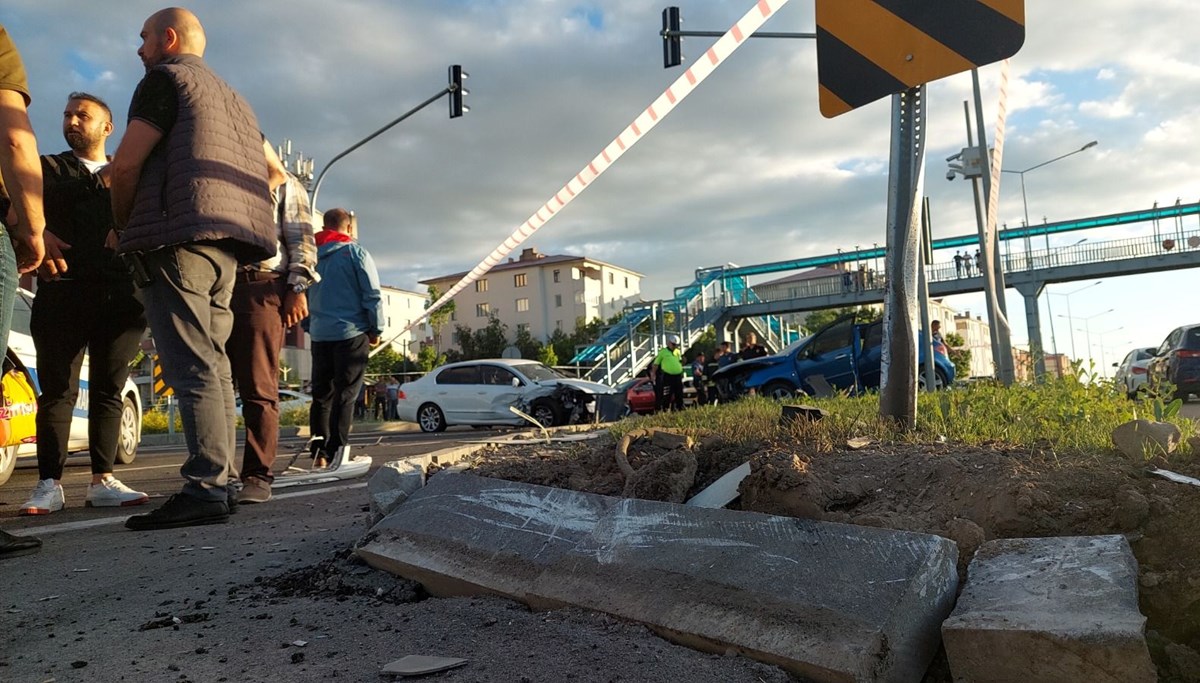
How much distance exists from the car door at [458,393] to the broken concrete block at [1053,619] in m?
15.9

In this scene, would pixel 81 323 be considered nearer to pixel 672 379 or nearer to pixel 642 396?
pixel 672 379

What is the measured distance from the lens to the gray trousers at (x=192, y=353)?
358cm

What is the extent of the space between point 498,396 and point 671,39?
7.76 meters

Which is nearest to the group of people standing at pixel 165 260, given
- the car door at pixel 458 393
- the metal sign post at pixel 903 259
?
the metal sign post at pixel 903 259

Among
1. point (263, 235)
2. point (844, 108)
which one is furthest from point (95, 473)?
point (844, 108)

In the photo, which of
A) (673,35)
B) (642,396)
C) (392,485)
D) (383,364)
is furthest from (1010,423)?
(383,364)

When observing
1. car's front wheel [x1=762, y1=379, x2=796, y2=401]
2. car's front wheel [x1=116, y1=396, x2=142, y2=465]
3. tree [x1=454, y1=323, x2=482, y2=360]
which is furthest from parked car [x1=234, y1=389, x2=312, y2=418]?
tree [x1=454, y1=323, x2=482, y2=360]

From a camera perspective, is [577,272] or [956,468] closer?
[956,468]

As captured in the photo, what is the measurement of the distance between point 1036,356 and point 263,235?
23.1 feet

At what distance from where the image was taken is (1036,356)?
7.88m

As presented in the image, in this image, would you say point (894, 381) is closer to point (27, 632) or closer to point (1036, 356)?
point (27, 632)

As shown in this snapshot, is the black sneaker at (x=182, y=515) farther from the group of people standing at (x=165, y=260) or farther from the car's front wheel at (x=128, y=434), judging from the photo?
the car's front wheel at (x=128, y=434)

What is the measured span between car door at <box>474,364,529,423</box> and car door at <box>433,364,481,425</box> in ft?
0.46

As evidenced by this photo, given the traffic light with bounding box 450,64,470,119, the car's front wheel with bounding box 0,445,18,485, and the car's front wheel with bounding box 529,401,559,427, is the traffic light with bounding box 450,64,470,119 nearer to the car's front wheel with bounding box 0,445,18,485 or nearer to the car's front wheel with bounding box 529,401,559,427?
the car's front wheel with bounding box 529,401,559,427
